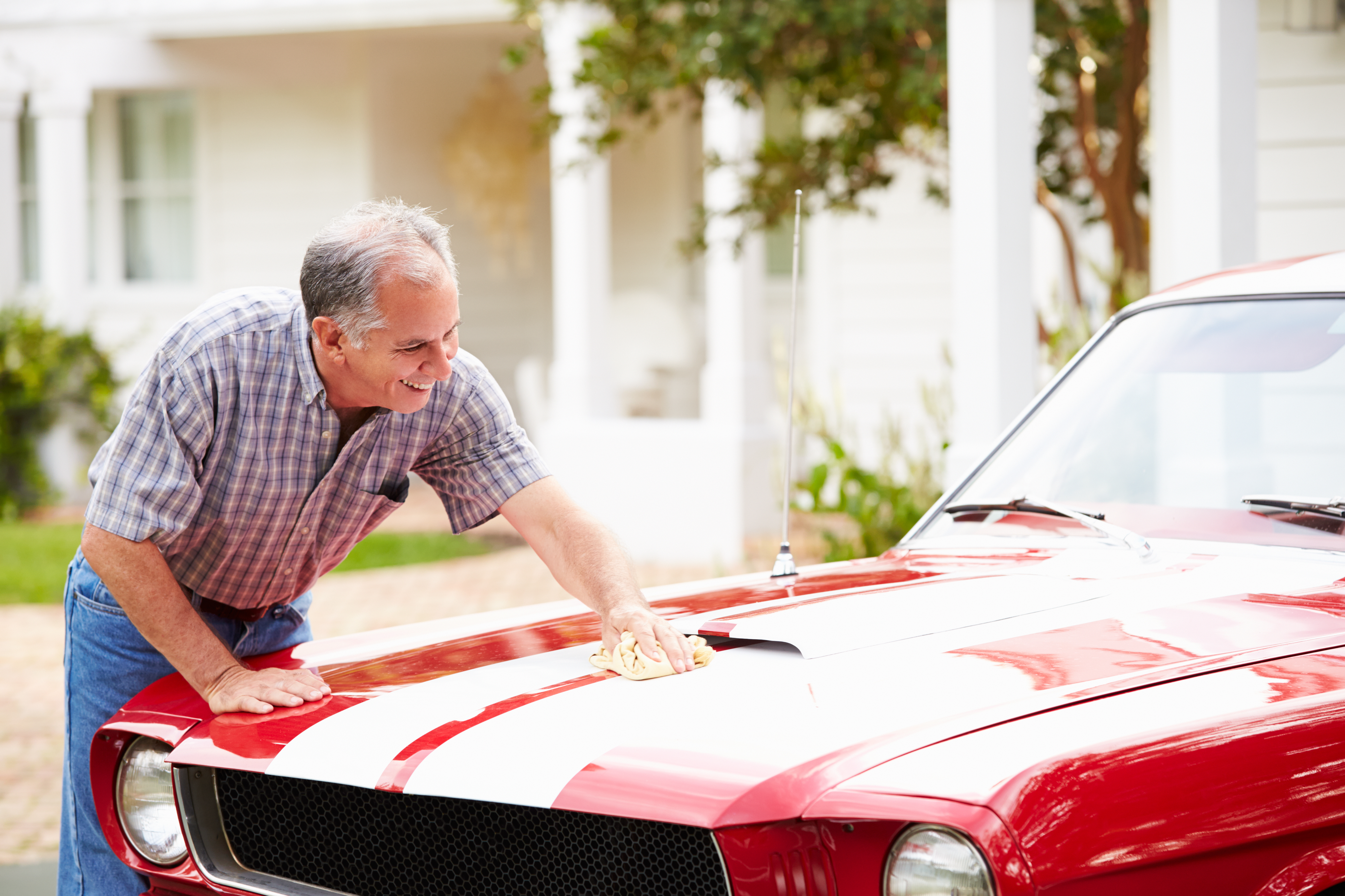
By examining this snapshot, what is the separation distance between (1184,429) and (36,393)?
11007 millimetres

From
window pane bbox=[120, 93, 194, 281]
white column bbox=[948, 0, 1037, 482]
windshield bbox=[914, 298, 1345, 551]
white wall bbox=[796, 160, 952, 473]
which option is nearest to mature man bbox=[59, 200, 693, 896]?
windshield bbox=[914, 298, 1345, 551]

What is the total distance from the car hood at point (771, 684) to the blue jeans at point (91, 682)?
0.77 feet

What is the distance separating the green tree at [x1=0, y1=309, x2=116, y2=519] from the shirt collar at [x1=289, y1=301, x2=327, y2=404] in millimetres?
10435

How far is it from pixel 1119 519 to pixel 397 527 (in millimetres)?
9893

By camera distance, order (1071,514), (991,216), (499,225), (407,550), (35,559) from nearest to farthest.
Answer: (1071,514) → (991,216) → (35,559) → (407,550) → (499,225)

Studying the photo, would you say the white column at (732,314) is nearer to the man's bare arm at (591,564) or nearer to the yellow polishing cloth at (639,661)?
the man's bare arm at (591,564)

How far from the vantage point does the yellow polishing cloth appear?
2152 millimetres

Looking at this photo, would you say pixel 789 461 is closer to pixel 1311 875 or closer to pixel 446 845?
pixel 446 845

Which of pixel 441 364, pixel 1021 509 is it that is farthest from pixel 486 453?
pixel 1021 509

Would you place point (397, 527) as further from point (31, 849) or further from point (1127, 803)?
point (1127, 803)

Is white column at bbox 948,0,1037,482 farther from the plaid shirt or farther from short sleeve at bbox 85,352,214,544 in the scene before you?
short sleeve at bbox 85,352,214,544

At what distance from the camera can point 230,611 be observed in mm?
2865

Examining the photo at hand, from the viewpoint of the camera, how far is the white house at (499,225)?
988cm

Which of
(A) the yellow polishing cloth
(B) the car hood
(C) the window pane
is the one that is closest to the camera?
(B) the car hood
